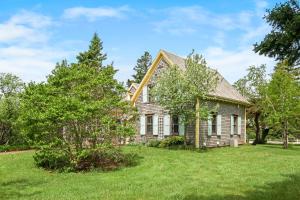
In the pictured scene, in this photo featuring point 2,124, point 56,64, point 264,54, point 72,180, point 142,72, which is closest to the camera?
point 264,54

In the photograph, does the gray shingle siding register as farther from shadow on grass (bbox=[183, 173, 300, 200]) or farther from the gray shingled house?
shadow on grass (bbox=[183, 173, 300, 200])

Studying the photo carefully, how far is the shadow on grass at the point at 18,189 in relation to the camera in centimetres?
1101

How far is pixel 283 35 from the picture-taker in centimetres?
672

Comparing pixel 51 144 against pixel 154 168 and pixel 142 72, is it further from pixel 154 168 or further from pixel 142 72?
pixel 142 72

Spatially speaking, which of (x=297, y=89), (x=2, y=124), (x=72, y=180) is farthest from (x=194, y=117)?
(x=2, y=124)

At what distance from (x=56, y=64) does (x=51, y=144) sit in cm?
A: 374

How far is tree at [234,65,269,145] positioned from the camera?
3684 cm

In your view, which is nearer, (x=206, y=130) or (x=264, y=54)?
(x=264, y=54)

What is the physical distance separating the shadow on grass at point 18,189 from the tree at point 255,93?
25833 mm

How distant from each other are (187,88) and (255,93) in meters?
20.1

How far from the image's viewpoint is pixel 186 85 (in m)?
24.3

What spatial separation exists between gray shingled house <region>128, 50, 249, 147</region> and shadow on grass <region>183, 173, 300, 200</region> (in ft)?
49.4

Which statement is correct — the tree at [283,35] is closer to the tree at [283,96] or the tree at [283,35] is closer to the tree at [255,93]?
the tree at [283,96]

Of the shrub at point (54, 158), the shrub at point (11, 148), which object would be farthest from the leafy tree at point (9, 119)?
the shrub at point (54, 158)
